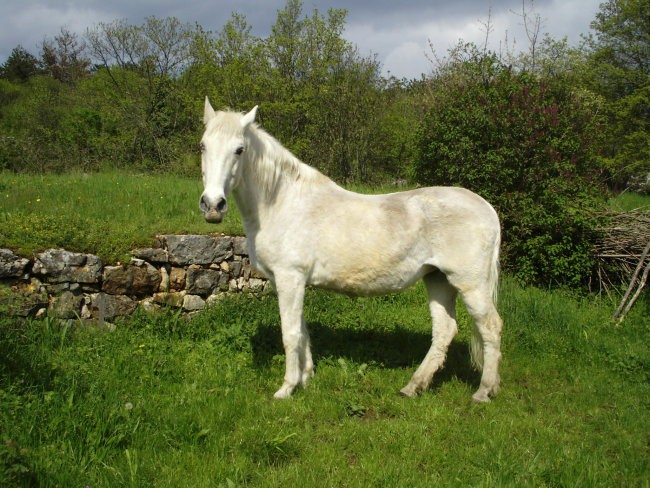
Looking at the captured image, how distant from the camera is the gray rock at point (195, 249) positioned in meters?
5.71

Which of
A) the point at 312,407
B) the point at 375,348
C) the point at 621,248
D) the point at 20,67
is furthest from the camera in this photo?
the point at 20,67

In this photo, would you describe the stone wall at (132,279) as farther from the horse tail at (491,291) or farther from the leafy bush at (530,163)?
the leafy bush at (530,163)

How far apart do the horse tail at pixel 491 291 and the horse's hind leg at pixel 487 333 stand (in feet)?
0.20

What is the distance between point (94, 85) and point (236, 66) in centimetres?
1432

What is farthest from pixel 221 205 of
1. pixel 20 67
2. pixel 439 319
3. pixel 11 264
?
pixel 20 67

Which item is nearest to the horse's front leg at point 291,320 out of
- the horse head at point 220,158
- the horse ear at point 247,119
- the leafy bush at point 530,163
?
the horse head at point 220,158

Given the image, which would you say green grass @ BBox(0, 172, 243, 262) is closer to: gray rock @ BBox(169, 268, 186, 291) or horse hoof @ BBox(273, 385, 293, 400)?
gray rock @ BBox(169, 268, 186, 291)

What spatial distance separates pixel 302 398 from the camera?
418 cm

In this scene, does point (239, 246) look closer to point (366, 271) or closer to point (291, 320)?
point (291, 320)

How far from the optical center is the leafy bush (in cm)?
741

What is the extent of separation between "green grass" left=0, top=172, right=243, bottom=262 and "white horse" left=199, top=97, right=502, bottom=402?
216cm

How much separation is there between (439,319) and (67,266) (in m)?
4.10

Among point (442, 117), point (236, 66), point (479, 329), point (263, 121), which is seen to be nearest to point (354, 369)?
point (479, 329)

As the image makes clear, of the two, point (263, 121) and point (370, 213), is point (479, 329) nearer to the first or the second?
point (370, 213)
